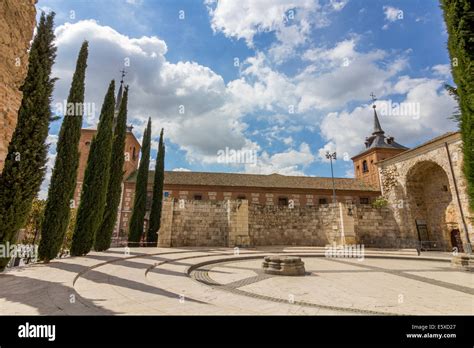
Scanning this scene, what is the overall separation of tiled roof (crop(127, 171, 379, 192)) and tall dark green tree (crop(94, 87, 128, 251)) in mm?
13704

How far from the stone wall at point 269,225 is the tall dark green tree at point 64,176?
8057 millimetres

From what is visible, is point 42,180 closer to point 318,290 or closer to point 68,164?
point 68,164

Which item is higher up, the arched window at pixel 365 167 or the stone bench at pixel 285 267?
the arched window at pixel 365 167

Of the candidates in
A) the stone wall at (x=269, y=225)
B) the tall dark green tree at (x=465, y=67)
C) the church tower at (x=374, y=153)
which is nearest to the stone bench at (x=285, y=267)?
the tall dark green tree at (x=465, y=67)

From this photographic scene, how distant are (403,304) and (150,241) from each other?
18.3m

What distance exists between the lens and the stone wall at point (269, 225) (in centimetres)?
1652

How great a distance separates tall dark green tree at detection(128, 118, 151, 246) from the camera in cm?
1822

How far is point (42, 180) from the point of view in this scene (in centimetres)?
725

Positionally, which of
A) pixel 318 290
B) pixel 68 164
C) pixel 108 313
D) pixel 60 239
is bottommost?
pixel 318 290

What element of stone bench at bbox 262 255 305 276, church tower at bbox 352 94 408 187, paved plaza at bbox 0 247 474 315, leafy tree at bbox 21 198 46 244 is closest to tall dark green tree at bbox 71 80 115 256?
paved plaza at bbox 0 247 474 315

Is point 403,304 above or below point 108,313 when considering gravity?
below

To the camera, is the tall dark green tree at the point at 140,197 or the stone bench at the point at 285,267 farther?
the tall dark green tree at the point at 140,197

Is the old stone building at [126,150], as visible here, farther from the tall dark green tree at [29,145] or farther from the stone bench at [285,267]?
the stone bench at [285,267]
